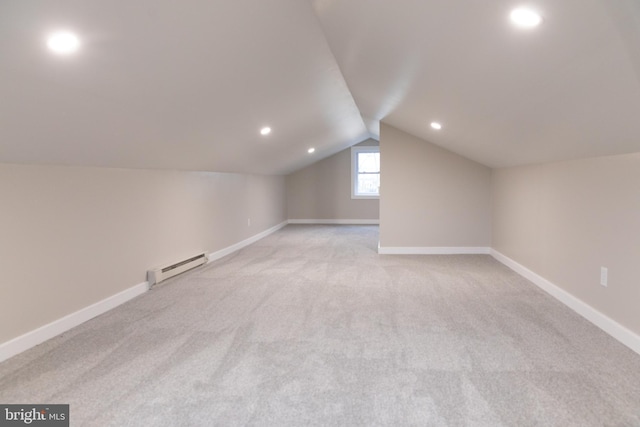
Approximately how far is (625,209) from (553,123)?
28.2 inches

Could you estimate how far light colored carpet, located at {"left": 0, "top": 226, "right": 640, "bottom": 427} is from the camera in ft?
6.07

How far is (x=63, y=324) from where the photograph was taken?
287 centimetres

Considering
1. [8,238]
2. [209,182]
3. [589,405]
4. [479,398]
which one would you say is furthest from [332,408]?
[209,182]

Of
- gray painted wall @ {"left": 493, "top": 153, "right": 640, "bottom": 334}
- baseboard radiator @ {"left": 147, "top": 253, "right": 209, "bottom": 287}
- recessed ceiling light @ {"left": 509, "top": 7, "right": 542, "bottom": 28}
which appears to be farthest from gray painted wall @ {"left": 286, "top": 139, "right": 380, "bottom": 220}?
recessed ceiling light @ {"left": 509, "top": 7, "right": 542, "bottom": 28}

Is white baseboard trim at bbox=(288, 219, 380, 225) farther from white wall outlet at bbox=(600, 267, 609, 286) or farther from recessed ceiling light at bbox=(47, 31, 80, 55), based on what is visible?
recessed ceiling light at bbox=(47, 31, 80, 55)

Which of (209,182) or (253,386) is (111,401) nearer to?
(253,386)

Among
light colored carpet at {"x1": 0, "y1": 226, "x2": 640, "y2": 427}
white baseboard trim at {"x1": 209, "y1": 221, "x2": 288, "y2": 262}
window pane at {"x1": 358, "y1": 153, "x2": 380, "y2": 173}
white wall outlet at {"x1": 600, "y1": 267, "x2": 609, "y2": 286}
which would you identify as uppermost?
window pane at {"x1": 358, "y1": 153, "x2": 380, "y2": 173}

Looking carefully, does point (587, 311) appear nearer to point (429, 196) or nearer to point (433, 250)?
point (433, 250)

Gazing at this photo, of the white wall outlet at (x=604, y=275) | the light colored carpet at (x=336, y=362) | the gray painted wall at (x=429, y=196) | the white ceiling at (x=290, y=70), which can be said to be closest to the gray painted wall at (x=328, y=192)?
the gray painted wall at (x=429, y=196)

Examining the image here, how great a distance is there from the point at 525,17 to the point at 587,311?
2.36 meters

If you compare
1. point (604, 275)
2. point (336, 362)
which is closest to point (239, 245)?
point (336, 362)
